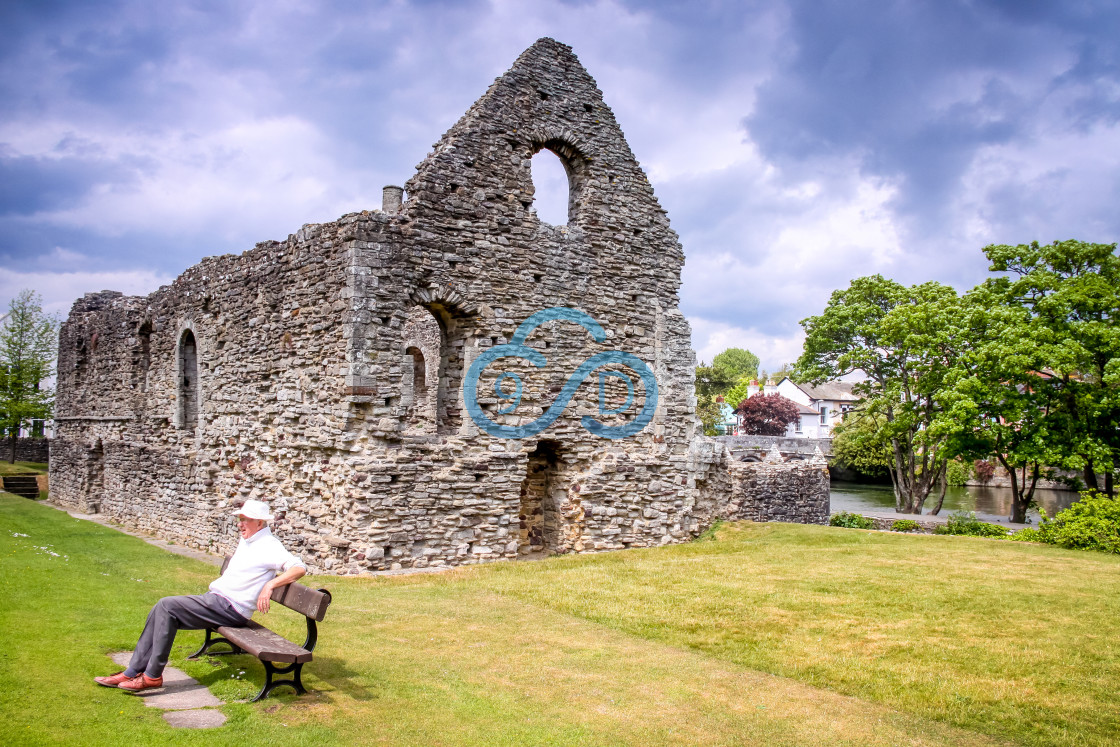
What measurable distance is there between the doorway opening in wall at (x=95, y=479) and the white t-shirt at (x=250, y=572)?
1975 centimetres

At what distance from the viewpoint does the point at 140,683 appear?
530cm

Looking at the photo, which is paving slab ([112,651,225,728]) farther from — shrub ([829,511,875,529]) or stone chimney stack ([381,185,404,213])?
shrub ([829,511,875,529])

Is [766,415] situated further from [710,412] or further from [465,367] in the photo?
[465,367]

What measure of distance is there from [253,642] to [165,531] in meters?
14.6

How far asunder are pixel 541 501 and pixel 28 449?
3551cm

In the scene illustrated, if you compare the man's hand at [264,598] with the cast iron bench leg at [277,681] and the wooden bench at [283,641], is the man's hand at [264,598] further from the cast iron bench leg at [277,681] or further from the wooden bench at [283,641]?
the cast iron bench leg at [277,681]

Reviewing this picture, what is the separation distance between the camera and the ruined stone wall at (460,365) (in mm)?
12039

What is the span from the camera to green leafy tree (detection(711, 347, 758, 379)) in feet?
296

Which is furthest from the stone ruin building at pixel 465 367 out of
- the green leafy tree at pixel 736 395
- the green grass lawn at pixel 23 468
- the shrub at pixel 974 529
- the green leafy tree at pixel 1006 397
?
the green leafy tree at pixel 736 395

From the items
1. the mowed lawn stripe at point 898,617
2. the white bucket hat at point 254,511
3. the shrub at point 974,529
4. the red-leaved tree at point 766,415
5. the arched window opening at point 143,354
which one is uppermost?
the arched window opening at point 143,354

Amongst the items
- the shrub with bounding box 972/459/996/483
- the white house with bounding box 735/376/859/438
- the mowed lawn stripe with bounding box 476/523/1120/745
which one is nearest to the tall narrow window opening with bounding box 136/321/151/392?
the mowed lawn stripe with bounding box 476/523/1120/745

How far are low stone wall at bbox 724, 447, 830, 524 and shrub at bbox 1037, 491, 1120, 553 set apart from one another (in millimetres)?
7224

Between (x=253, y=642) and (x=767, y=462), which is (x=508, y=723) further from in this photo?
(x=767, y=462)

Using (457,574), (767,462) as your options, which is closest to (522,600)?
(457,574)
